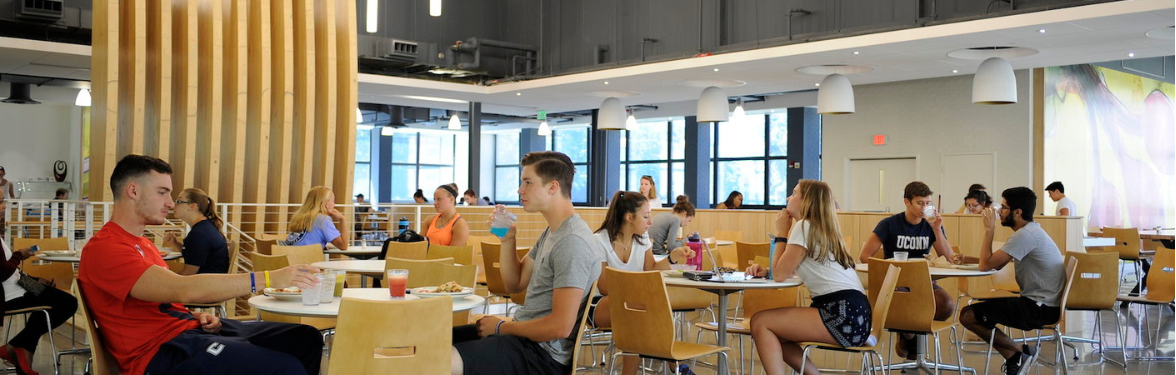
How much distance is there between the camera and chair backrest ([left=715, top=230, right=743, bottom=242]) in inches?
414

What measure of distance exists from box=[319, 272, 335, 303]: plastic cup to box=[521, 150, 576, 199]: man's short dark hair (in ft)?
2.71

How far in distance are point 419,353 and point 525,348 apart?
41cm

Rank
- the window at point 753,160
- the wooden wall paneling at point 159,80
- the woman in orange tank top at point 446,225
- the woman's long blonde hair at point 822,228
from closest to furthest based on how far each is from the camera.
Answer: the woman's long blonde hair at point 822,228, the woman in orange tank top at point 446,225, the wooden wall paneling at point 159,80, the window at point 753,160

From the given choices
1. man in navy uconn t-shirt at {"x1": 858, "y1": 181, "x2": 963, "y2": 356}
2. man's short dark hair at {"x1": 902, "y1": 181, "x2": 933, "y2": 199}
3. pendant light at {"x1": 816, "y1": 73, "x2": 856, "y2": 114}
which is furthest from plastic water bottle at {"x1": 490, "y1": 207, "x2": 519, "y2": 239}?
pendant light at {"x1": 816, "y1": 73, "x2": 856, "y2": 114}

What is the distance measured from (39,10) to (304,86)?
3.03m

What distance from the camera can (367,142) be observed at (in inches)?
967

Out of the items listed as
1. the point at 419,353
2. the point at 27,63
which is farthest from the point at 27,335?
the point at 27,63

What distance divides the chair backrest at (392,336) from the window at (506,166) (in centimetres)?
2270

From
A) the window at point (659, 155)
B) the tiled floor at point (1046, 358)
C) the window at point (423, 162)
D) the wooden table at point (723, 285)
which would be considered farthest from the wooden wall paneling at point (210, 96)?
the window at point (423, 162)

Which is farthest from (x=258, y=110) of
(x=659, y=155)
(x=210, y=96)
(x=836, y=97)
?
(x=659, y=155)

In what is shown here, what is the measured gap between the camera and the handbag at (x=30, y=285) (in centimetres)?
532

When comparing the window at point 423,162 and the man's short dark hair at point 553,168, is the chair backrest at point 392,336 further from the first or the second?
the window at point 423,162

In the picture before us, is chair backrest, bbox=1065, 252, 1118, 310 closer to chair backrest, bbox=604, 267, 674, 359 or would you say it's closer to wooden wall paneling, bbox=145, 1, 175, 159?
chair backrest, bbox=604, 267, 674, 359

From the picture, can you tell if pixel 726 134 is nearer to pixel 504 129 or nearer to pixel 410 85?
pixel 504 129
